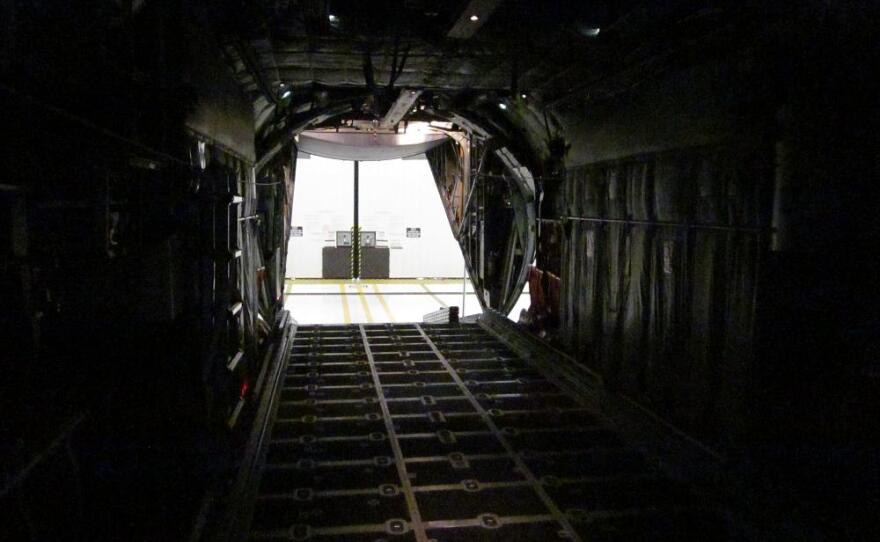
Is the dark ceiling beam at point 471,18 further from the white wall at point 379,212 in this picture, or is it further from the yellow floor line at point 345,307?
the white wall at point 379,212

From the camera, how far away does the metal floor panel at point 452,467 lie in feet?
13.7

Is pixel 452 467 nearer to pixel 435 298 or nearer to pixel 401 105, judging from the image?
pixel 401 105

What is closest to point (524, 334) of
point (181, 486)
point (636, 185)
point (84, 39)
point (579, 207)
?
point (579, 207)

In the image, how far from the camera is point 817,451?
157 inches

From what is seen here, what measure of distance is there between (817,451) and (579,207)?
13.3 ft

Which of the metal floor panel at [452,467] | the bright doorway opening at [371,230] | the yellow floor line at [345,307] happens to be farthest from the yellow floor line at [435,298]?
the metal floor panel at [452,467]

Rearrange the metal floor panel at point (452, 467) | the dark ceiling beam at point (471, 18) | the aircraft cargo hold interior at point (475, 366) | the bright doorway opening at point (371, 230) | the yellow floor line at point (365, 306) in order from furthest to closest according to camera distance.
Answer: the bright doorway opening at point (371, 230) → the yellow floor line at point (365, 306) → the dark ceiling beam at point (471, 18) → the metal floor panel at point (452, 467) → the aircraft cargo hold interior at point (475, 366)

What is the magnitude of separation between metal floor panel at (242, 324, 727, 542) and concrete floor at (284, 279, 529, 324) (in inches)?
291

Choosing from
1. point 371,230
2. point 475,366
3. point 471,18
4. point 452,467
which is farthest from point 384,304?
point 471,18

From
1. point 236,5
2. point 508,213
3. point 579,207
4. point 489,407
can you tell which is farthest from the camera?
point 508,213

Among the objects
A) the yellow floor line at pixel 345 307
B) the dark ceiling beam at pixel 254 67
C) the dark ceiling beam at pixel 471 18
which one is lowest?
the yellow floor line at pixel 345 307

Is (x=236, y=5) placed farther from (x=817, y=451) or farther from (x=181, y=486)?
(x=817, y=451)

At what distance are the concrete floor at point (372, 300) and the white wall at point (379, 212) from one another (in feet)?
2.03

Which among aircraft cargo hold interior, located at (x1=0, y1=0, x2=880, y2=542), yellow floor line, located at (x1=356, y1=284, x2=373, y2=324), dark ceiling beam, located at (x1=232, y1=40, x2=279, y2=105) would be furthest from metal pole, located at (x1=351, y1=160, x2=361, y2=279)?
aircraft cargo hold interior, located at (x1=0, y1=0, x2=880, y2=542)
